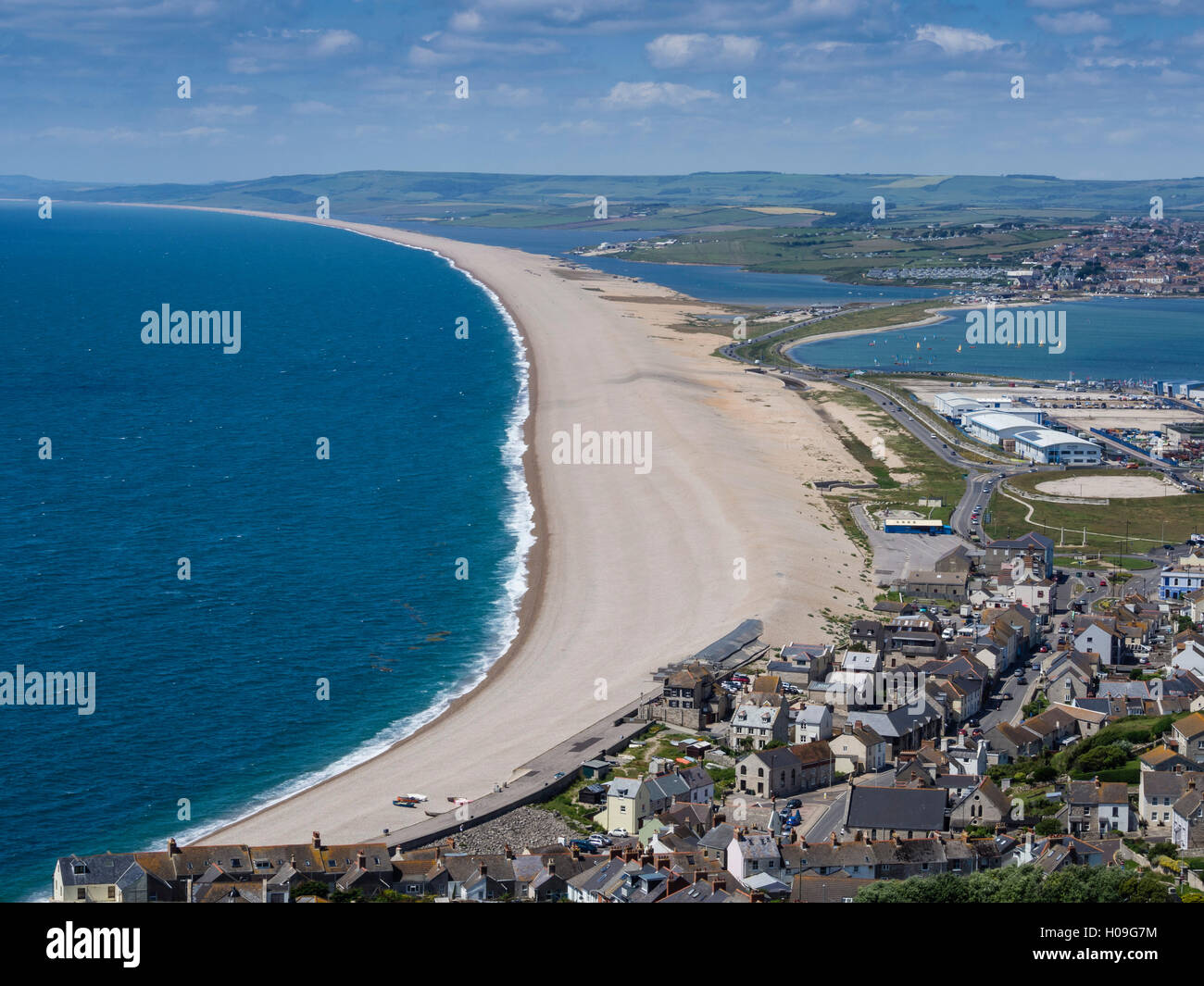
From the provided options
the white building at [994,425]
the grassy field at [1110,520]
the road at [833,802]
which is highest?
the white building at [994,425]

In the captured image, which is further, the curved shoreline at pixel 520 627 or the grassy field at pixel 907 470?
the grassy field at pixel 907 470

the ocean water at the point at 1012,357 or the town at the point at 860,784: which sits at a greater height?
the ocean water at the point at 1012,357

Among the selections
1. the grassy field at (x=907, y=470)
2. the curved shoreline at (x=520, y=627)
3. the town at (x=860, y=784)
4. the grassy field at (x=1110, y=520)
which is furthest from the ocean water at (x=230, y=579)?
the grassy field at (x=1110, y=520)

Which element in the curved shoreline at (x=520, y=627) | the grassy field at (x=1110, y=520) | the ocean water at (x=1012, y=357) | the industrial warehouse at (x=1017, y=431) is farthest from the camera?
the ocean water at (x=1012, y=357)

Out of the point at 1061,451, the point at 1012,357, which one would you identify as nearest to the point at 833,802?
the point at 1061,451

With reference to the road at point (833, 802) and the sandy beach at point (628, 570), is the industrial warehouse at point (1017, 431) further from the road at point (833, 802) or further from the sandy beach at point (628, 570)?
the road at point (833, 802)
